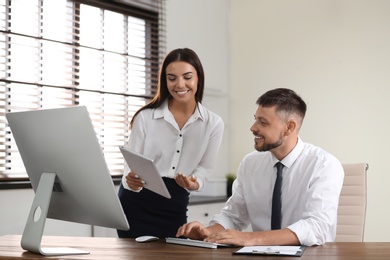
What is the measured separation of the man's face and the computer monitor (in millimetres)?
738

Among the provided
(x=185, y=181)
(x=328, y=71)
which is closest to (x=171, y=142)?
(x=185, y=181)

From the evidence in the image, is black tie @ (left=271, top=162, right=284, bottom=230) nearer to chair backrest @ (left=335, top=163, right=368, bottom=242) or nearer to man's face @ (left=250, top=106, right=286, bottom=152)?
man's face @ (left=250, top=106, right=286, bottom=152)

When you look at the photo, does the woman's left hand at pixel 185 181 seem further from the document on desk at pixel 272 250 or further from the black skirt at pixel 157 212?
the document on desk at pixel 272 250

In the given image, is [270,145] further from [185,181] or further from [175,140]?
[175,140]

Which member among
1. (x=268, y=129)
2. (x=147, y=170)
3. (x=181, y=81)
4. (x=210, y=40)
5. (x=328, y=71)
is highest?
(x=210, y=40)

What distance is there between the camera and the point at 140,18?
4742 millimetres

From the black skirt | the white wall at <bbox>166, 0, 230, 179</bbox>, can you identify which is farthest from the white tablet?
the white wall at <bbox>166, 0, 230, 179</bbox>

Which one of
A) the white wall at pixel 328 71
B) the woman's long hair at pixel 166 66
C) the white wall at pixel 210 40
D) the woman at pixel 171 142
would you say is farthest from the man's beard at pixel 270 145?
the white wall at pixel 210 40

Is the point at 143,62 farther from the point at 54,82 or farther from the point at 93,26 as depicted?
the point at 54,82

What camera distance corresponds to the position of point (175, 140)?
2947 millimetres

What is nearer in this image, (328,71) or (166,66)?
(166,66)

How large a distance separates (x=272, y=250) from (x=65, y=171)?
67 cm

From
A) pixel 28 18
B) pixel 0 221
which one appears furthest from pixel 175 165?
pixel 28 18

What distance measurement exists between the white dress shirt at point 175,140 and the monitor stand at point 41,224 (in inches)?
38.8
